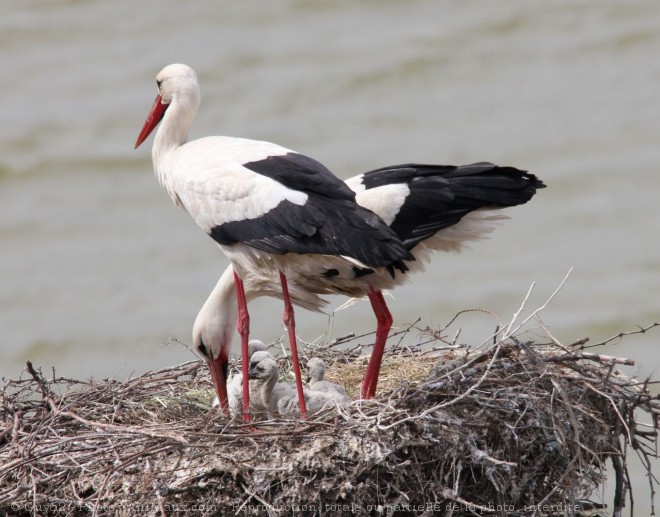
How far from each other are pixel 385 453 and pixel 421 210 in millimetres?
1294

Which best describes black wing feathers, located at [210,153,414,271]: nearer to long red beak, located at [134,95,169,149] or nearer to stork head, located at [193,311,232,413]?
stork head, located at [193,311,232,413]

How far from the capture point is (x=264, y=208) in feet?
19.3

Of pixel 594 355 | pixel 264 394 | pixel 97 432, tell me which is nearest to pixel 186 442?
pixel 97 432

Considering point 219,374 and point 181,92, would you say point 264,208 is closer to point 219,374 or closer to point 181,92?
point 181,92

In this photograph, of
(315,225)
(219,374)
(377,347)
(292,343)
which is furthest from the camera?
(219,374)

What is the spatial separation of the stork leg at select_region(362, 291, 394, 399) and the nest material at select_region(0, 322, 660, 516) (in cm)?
66

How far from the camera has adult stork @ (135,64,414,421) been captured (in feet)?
18.6

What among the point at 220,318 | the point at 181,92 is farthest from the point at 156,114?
the point at 220,318

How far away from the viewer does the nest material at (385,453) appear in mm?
5309

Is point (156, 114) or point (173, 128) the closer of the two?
point (173, 128)

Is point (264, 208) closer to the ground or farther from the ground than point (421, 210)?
farther from the ground

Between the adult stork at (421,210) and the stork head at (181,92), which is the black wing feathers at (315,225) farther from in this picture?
the stork head at (181,92)

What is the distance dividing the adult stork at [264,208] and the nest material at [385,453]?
581 millimetres

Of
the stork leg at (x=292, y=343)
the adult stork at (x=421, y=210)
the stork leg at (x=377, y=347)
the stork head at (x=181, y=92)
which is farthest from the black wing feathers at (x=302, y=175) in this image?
the stork leg at (x=377, y=347)
